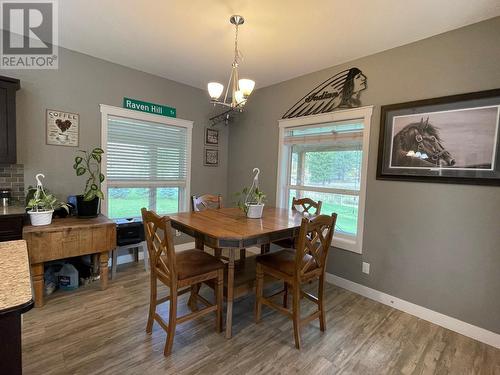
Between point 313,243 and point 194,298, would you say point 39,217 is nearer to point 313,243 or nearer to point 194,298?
point 194,298

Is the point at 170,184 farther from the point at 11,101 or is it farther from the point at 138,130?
the point at 11,101

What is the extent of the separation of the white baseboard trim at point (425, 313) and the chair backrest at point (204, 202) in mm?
1637

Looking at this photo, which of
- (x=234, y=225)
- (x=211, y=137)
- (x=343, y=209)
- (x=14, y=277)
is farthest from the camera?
(x=211, y=137)

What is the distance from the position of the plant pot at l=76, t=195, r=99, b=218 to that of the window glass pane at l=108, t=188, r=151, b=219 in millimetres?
561

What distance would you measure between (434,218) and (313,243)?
49.9 inches

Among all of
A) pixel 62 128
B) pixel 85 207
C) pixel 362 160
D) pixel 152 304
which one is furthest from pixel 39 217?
pixel 362 160

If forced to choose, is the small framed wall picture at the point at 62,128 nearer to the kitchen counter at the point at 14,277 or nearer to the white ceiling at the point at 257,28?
the white ceiling at the point at 257,28

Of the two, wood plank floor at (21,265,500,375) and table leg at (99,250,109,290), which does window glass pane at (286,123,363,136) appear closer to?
wood plank floor at (21,265,500,375)

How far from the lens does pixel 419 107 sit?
232 cm

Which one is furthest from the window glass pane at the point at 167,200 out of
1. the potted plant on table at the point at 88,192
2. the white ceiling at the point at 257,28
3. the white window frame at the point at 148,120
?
the white ceiling at the point at 257,28

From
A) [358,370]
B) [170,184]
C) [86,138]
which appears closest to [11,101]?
[86,138]

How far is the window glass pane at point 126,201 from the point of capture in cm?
329

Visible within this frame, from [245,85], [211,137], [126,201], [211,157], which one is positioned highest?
[245,85]

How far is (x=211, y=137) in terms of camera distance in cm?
409
